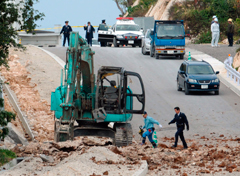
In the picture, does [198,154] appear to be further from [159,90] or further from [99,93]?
[159,90]

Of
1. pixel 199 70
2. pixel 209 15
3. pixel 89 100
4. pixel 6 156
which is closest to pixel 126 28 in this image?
A: pixel 209 15

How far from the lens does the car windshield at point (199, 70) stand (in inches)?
1025

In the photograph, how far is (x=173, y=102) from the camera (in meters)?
24.0

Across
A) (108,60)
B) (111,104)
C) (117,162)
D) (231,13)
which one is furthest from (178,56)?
(117,162)

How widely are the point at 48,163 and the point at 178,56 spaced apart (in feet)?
80.3

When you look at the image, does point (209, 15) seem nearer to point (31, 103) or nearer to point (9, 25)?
point (31, 103)

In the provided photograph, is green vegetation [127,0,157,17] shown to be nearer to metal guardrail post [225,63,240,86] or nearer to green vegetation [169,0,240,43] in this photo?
green vegetation [169,0,240,43]

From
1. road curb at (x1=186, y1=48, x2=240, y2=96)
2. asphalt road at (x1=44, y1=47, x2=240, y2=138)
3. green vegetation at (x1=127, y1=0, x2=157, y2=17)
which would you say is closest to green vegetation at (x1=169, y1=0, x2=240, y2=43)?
road curb at (x1=186, y1=48, x2=240, y2=96)

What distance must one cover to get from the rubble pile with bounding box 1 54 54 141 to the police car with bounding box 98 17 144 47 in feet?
43.6

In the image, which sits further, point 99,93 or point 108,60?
point 108,60

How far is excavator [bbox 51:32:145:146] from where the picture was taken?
1454 cm

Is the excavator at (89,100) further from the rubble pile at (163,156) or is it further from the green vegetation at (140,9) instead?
the green vegetation at (140,9)

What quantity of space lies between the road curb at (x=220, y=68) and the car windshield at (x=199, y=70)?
168 centimetres

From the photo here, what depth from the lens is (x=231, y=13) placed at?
48.8 metres
